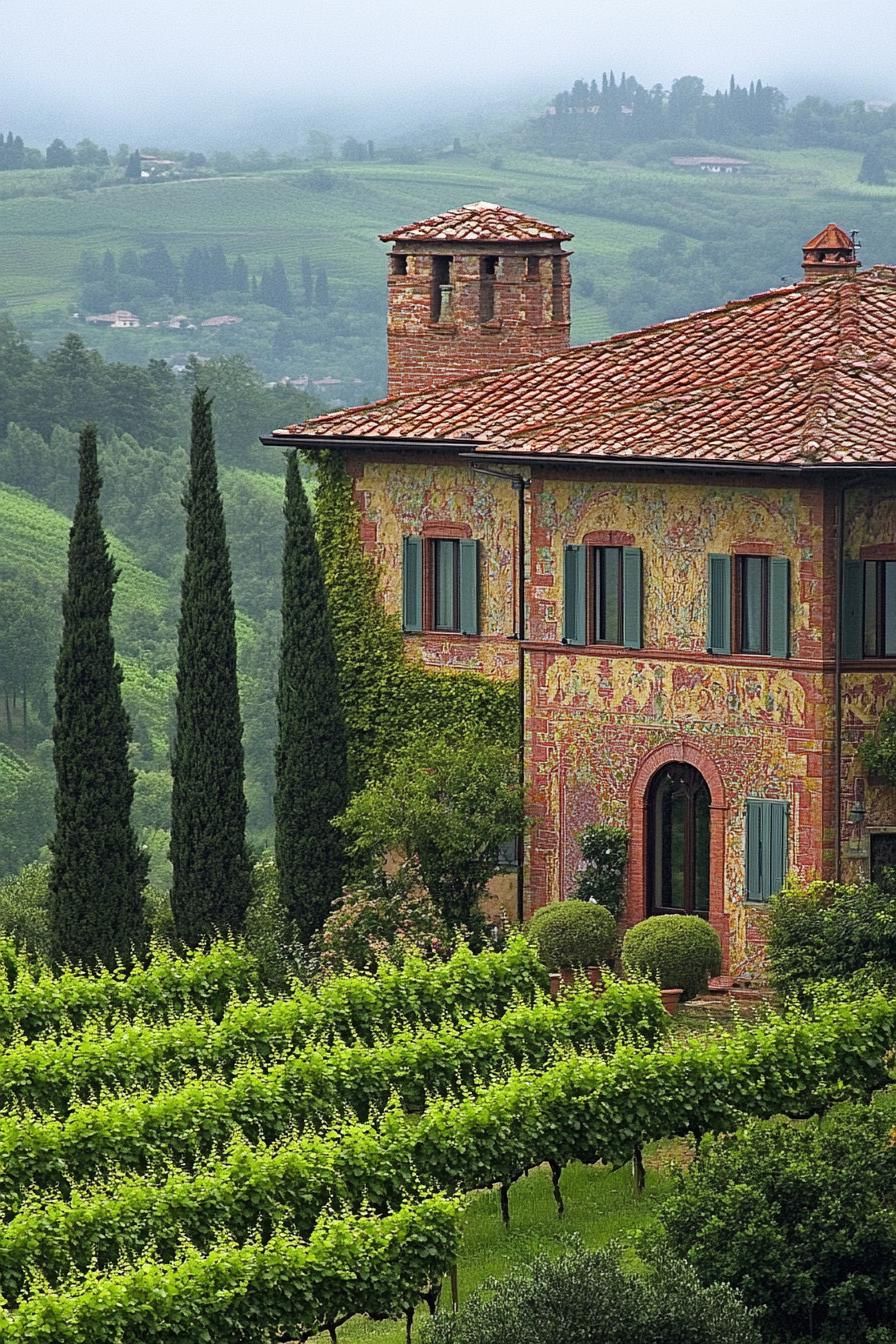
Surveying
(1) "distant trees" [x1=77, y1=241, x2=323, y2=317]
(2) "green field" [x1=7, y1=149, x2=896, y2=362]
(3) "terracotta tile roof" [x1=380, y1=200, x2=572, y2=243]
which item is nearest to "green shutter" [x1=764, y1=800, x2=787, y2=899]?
(3) "terracotta tile roof" [x1=380, y1=200, x2=572, y2=243]

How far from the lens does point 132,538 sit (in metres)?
111

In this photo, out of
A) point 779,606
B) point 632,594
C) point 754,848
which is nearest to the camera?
point 779,606

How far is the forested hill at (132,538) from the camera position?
322 feet

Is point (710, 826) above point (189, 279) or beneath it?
above

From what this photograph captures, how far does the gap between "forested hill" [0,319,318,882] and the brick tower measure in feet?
162

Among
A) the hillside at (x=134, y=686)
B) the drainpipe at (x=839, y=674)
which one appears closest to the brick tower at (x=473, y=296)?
the drainpipe at (x=839, y=674)

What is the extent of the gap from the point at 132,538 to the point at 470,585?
2845 inches

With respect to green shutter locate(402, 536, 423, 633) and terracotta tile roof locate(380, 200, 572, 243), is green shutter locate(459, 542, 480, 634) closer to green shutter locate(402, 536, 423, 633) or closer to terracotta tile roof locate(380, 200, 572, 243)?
green shutter locate(402, 536, 423, 633)

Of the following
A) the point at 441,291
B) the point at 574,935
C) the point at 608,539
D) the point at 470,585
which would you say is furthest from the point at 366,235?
the point at 574,935

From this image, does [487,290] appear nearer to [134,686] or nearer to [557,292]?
[557,292]

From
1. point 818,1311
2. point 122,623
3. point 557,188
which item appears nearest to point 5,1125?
point 818,1311

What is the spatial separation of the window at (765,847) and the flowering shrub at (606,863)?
1928 mm

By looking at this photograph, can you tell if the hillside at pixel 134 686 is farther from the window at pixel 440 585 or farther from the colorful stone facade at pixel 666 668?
the colorful stone facade at pixel 666 668

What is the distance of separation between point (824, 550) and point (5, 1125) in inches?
507
